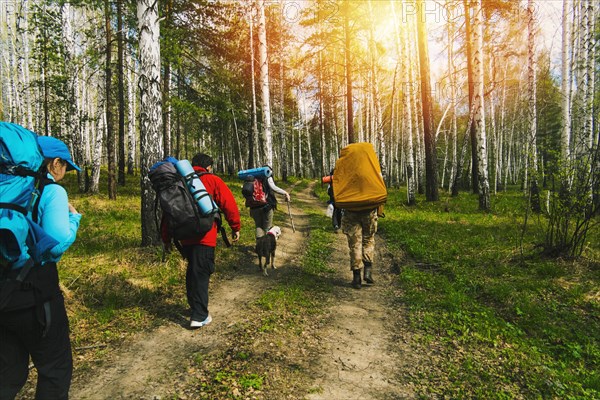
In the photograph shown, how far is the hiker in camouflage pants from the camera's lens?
5984 mm

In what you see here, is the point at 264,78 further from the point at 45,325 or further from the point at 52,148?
the point at 45,325

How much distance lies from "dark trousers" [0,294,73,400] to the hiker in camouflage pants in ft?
14.8

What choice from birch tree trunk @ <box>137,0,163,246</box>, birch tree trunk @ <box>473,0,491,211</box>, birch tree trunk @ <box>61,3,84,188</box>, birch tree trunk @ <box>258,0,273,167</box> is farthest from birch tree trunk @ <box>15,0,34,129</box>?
birch tree trunk @ <box>473,0,491,211</box>

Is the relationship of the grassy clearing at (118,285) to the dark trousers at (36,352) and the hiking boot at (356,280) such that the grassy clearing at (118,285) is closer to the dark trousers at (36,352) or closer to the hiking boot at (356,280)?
the dark trousers at (36,352)

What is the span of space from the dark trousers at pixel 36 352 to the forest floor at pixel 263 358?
3.06 feet

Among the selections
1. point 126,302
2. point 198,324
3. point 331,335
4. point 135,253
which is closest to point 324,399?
point 331,335

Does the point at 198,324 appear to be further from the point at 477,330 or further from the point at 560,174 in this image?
the point at 560,174

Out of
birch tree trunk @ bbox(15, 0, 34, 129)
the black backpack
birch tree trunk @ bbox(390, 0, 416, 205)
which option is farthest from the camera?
birch tree trunk @ bbox(15, 0, 34, 129)

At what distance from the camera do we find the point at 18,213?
79.4 inches

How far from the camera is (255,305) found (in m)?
5.16

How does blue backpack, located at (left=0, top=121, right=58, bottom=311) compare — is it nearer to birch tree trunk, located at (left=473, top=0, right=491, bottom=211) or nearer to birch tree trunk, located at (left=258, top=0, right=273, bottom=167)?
birch tree trunk, located at (left=258, top=0, right=273, bottom=167)

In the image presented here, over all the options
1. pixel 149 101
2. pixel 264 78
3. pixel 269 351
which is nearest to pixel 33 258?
pixel 269 351

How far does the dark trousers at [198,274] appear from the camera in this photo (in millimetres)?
4360

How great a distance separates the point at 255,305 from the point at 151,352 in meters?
1.70
